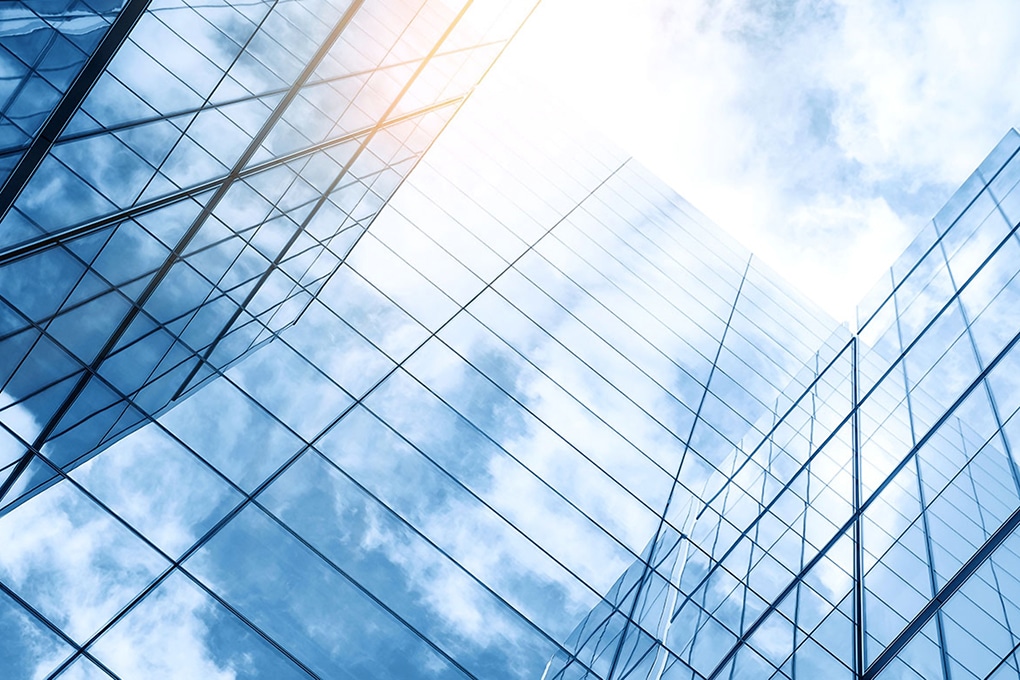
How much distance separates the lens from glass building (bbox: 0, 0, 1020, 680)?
9562 mm

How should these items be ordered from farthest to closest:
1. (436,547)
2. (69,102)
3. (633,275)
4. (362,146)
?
(633,275)
(362,146)
(436,547)
(69,102)

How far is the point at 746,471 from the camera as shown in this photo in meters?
18.0

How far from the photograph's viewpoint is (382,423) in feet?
43.4

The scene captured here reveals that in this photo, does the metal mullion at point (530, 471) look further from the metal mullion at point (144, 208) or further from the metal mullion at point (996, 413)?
the metal mullion at point (996, 413)

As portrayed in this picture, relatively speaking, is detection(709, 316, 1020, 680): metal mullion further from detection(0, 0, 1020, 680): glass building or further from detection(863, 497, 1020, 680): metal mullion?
detection(863, 497, 1020, 680): metal mullion

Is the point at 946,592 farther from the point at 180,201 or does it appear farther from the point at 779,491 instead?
the point at 180,201

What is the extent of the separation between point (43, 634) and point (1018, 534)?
1414cm

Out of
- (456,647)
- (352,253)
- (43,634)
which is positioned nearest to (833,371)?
(352,253)

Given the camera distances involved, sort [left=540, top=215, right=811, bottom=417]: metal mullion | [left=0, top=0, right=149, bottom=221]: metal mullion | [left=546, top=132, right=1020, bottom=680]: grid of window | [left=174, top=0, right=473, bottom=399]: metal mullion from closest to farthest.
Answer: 1. [left=0, top=0, right=149, bottom=221]: metal mullion
2. [left=546, top=132, right=1020, bottom=680]: grid of window
3. [left=174, top=0, right=473, bottom=399]: metal mullion
4. [left=540, top=215, right=811, bottom=417]: metal mullion

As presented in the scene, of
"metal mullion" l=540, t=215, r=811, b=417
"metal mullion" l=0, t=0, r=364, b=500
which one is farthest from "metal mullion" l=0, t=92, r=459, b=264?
"metal mullion" l=540, t=215, r=811, b=417

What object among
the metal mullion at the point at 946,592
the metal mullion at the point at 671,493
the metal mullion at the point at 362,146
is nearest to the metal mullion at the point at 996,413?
the metal mullion at the point at 946,592

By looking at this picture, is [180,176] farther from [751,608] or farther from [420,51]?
[751,608]

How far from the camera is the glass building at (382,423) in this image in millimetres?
9562

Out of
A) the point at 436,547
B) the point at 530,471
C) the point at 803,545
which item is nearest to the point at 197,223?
the point at 436,547
